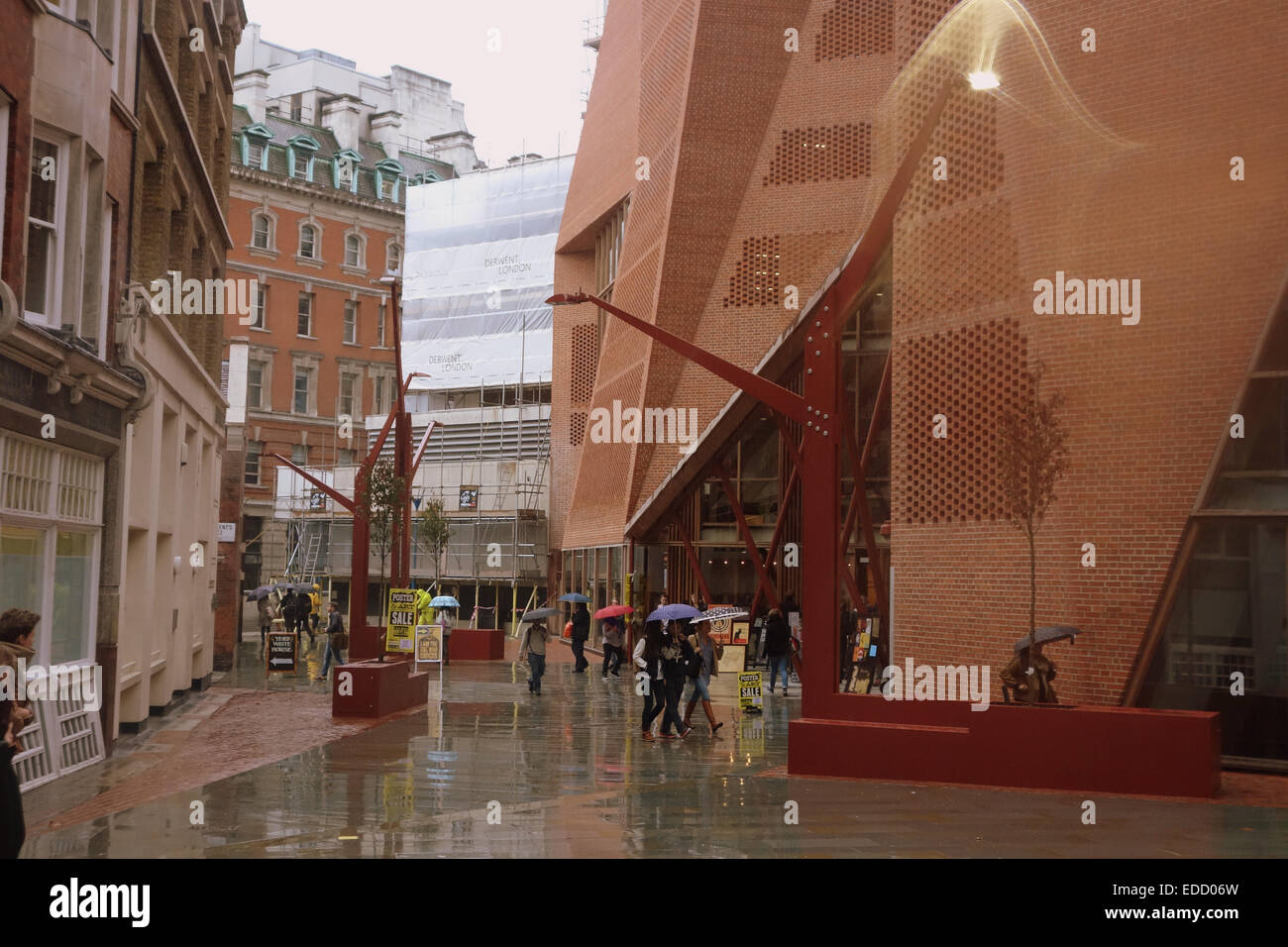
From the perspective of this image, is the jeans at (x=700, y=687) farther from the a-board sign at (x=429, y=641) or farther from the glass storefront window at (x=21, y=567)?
the a-board sign at (x=429, y=641)

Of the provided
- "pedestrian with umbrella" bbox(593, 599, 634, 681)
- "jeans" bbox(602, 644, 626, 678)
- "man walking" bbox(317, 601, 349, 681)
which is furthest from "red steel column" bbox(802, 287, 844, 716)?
"jeans" bbox(602, 644, 626, 678)

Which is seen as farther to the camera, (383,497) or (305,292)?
(305,292)

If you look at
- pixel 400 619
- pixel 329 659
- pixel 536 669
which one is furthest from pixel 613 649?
pixel 329 659

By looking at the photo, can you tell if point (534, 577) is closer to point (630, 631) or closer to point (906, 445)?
point (630, 631)

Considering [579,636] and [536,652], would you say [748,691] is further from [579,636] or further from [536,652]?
[579,636]

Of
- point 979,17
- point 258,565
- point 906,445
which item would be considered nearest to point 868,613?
point 906,445

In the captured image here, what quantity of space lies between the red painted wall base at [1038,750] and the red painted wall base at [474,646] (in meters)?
23.8

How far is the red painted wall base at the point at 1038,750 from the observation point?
45.0 ft

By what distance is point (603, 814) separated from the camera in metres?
12.3

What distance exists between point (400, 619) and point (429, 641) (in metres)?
3.33

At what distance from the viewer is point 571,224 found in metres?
50.5

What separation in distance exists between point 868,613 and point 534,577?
98.1 feet

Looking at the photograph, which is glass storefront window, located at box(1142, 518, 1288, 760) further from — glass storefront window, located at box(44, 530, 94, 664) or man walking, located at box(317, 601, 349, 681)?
man walking, located at box(317, 601, 349, 681)

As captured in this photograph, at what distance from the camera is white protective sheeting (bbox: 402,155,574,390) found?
200ft
